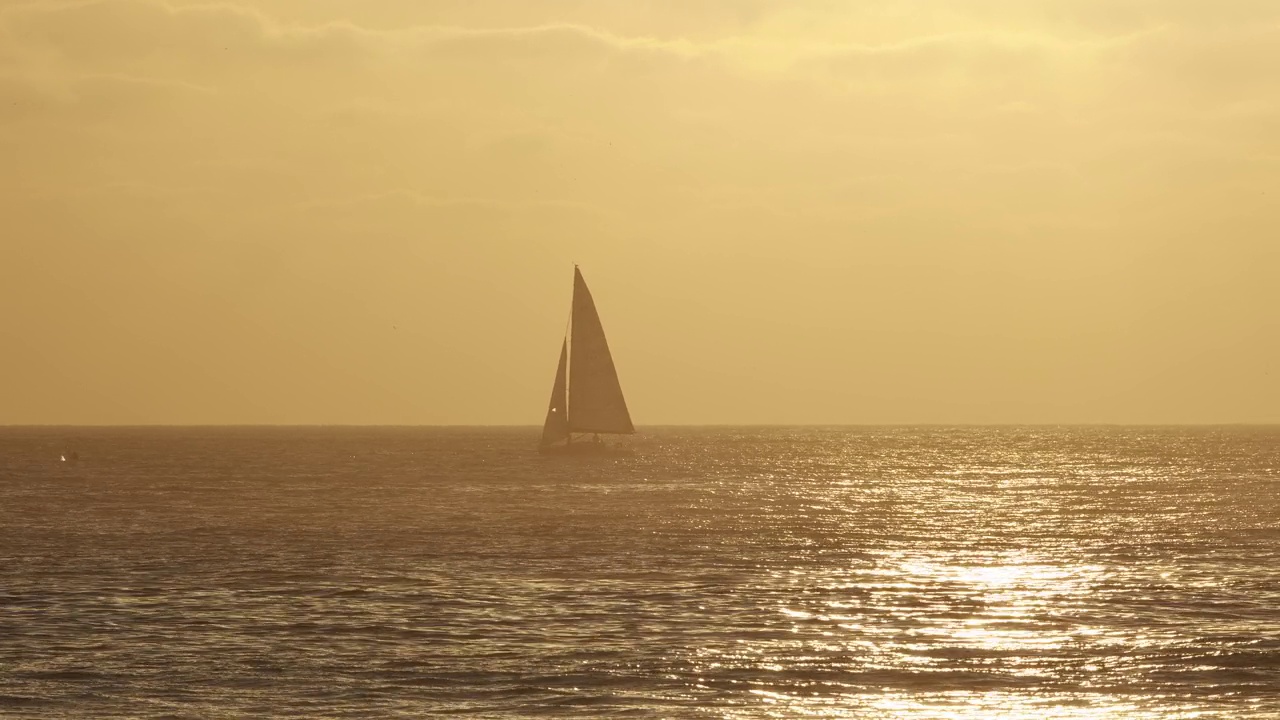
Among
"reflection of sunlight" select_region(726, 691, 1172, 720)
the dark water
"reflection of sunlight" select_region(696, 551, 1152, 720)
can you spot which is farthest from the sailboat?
"reflection of sunlight" select_region(726, 691, 1172, 720)

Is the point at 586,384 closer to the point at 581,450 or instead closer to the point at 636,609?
the point at 581,450

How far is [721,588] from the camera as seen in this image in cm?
4659

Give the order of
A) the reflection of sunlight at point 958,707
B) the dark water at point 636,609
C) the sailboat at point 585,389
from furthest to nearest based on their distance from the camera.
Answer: the sailboat at point 585,389, the dark water at point 636,609, the reflection of sunlight at point 958,707

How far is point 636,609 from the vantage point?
4150cm

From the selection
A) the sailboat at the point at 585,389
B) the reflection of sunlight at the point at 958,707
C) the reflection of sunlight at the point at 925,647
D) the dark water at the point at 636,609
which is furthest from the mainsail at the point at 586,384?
the reflection of sunlight at the point at 958,707

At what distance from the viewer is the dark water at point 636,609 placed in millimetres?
30578

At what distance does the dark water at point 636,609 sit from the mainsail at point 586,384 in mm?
46035

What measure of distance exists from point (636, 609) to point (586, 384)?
9410 centimetres

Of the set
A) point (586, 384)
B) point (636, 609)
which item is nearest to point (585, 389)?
point (586, 384)

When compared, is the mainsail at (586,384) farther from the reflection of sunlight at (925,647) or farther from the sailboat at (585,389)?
the reflection of sunlight at (925,647)

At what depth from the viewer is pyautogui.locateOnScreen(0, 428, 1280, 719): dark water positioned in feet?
100

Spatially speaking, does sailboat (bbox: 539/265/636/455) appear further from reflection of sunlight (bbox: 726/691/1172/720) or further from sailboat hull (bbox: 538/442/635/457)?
reflection of sunlight (bbox: 726/691/1172/720)

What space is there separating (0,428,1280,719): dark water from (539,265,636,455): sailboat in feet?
151

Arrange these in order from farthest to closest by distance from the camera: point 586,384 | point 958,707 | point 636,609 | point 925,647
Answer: point 586,384
point 636,609
point 925,647
point 958,707
